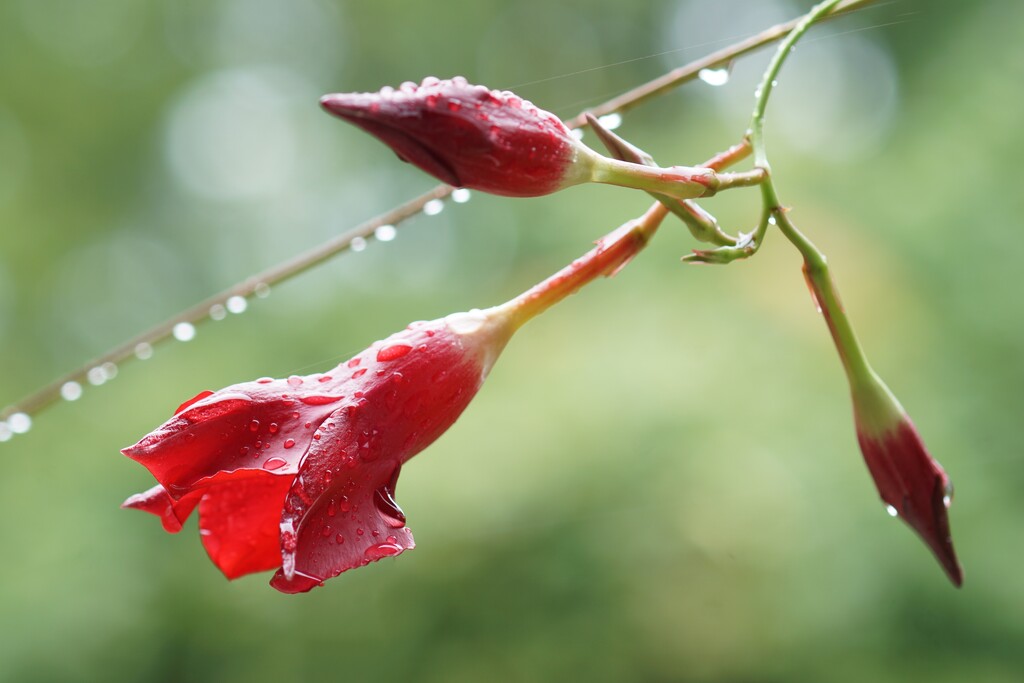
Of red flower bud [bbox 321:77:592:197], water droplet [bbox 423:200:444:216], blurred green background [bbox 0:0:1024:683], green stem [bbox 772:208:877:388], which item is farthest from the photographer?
blurred green background [bbox 0:0:1024:683]

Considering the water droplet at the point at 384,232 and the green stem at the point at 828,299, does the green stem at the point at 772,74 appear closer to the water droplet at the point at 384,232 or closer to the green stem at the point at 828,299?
the green stem at the point at 828,299

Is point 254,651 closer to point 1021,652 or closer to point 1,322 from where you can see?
point 1021,652

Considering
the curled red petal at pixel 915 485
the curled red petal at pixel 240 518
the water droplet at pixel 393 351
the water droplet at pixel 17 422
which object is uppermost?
the water droplet at pixel 393 351

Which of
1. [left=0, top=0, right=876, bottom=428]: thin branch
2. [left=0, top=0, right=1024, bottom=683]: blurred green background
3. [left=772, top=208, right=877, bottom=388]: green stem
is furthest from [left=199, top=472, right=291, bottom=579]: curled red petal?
[left=0, top=0, right=1024, bottom=683]: blurred green background

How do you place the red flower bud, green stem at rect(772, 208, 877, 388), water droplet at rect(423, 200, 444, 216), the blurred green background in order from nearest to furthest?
the red flower bud, green stem at rect(772, 208, 877, 388), water droplet at rect(423, 200, 444, 216), the blurred green background

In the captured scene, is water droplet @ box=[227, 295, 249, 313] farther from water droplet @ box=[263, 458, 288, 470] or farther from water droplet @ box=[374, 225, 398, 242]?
water droplet @ box=[263, 458, 288, 470]

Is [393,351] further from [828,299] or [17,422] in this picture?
[17,422]

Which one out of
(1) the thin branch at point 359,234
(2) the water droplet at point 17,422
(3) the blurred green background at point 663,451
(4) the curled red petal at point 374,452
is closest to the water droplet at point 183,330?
(1) the thin branch at point 359,234
